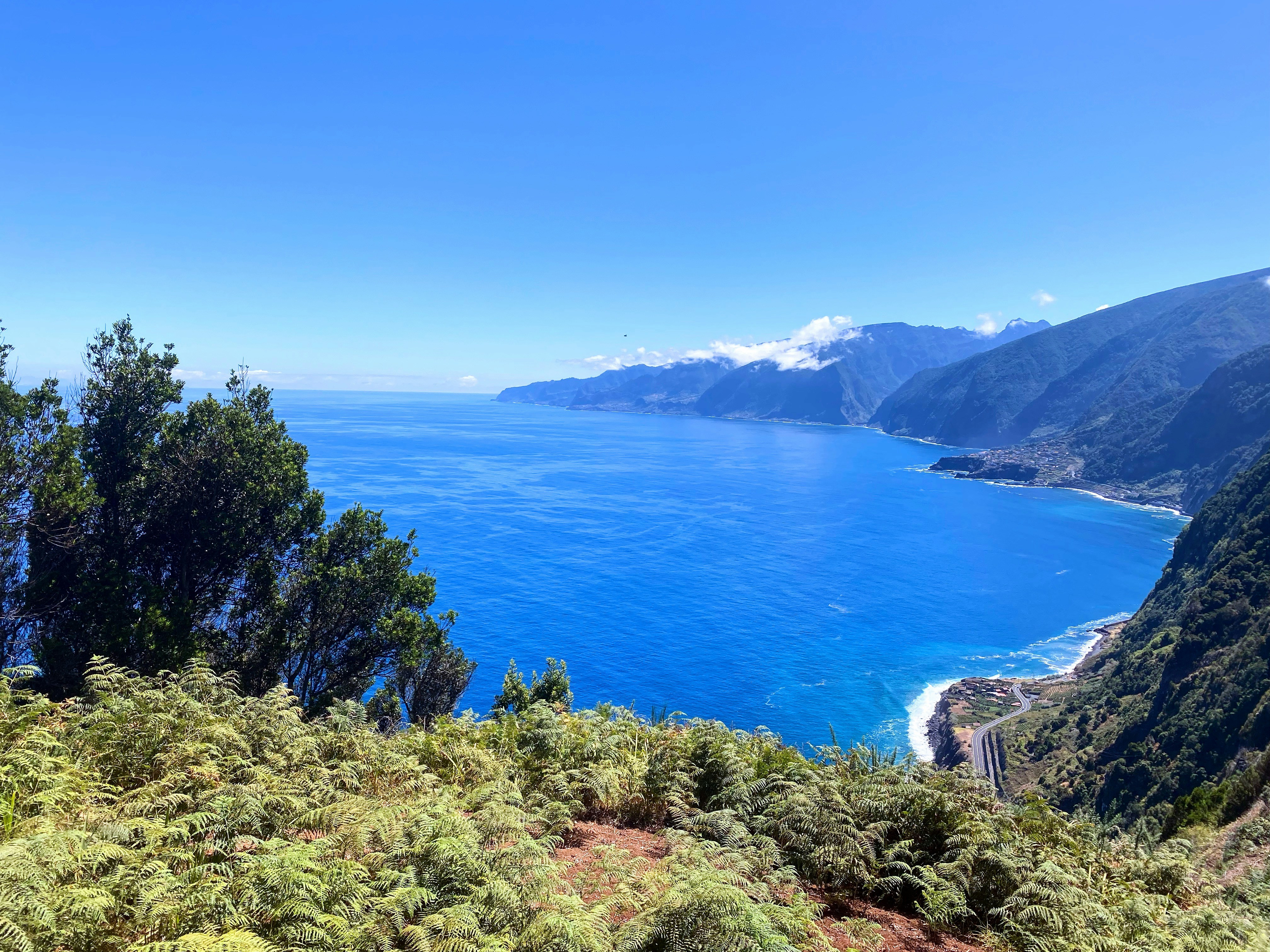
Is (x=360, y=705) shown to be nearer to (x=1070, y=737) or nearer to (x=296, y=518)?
(x=296, y=518)

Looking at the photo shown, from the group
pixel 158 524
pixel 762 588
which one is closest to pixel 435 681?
pixel 158 524

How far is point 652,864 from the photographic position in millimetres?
8914

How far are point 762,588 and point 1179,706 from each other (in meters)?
53.2

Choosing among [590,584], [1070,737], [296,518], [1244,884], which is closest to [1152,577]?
[1070,737]

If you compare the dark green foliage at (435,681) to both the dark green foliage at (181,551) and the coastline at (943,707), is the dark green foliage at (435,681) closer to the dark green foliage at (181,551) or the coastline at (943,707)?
the dark green foliage at (181,551)

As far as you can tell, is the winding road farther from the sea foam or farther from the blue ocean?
the blue ocean

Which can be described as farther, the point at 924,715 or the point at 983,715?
the point at 924,715

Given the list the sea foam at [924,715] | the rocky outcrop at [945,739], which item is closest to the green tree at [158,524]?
the rocky outcrop at [945,739]

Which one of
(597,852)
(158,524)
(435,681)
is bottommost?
(435,681)

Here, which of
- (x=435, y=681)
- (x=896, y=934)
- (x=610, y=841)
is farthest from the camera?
(x=435, y=681)

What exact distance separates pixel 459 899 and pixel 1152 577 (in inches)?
5926

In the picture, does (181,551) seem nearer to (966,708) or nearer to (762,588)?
(966,708)

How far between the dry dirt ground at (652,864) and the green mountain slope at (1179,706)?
81.2 ft

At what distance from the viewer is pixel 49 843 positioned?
601 centimetres
